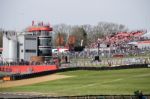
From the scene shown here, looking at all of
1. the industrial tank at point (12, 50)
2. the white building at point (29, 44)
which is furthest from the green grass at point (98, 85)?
the industrial tank at point (12, 50)

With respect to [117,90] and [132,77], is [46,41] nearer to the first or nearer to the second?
[132,77]

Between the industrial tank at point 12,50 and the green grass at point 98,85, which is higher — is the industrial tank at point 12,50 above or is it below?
above

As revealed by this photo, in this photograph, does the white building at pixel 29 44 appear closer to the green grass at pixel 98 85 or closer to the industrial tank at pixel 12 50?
the industrial tank at pixel 12 50

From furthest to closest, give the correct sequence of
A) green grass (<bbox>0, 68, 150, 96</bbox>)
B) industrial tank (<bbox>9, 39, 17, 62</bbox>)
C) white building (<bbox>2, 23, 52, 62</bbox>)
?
1. industrial tank (<bbox>9, 39, 17, 62</bbox>)
2. white building (<bbox>2, 23, 52, 62</bbox>)
3. green grass (<bbox>0, 68, 150, 96</bbox>)

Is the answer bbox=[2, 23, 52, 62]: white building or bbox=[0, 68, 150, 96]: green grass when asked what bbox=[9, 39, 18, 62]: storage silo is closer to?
bbox=[2, 23, 52, 62]: white building

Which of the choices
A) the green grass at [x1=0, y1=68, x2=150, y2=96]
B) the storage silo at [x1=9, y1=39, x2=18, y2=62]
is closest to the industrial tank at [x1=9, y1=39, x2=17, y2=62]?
the storage silo at [x1=9, y1=39, x2=18, y2=62]

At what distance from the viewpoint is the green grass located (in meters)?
44.2

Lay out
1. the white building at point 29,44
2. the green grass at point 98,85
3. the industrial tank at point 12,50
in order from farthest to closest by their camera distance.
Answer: the industrial tank at point 12,50
the white building at point 29,44
the green grass at point 98,85

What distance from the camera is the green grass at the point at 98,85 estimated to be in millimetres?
44156

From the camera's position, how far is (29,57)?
97.6 metres

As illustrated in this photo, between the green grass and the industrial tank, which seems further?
the industrial tank

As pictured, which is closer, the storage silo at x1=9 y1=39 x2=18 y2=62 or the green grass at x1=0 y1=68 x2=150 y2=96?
the green grass at x1=0 y1=68 x2=150 y2=96

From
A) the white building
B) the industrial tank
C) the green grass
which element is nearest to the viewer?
the green grass

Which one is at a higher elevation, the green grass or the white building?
the white building
